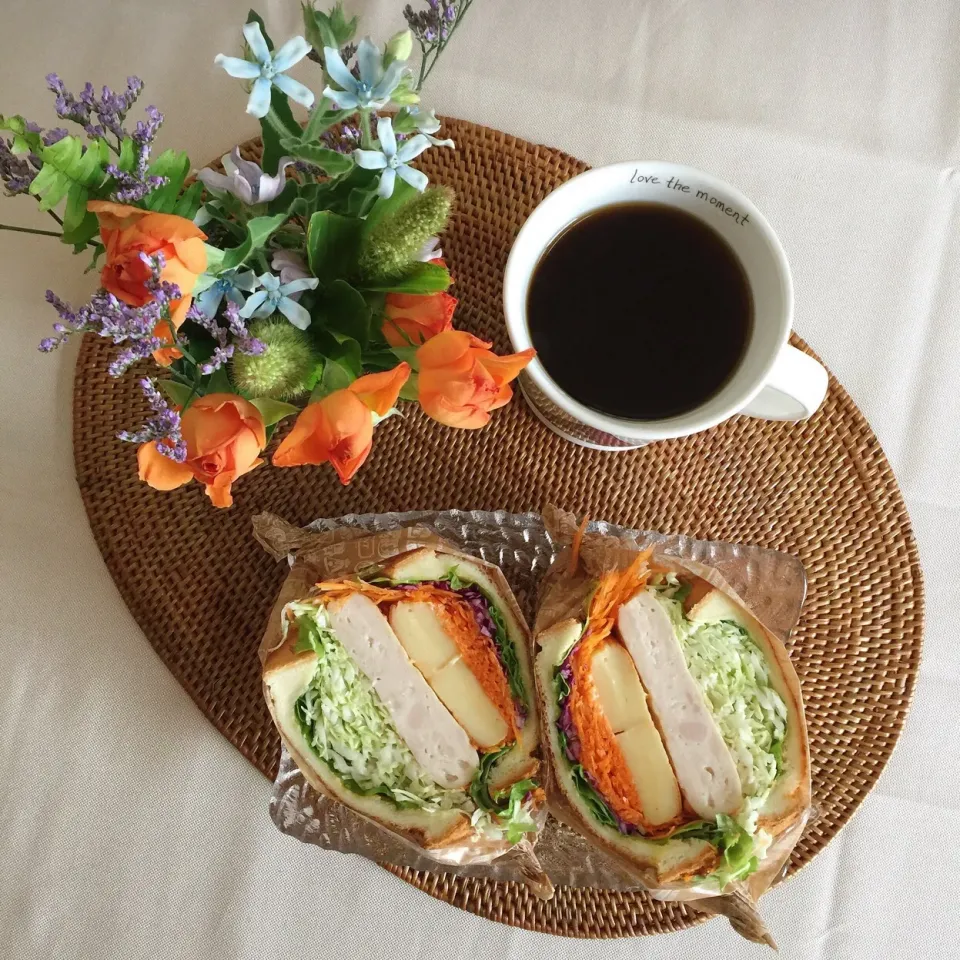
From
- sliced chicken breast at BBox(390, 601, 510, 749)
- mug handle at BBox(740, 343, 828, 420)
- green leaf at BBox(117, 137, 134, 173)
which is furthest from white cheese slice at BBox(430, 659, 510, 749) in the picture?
green leaf at BBox(117, 137, 134, 173)

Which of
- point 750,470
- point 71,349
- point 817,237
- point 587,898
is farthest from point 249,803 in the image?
point 817,237

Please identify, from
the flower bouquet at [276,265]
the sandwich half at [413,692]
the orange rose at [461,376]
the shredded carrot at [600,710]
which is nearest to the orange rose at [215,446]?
the flower bouquet at [276,265]

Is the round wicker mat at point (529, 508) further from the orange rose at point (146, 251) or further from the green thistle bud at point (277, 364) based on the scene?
the orange rose at point (146, 251)

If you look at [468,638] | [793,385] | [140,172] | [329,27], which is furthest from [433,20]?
[468,638]

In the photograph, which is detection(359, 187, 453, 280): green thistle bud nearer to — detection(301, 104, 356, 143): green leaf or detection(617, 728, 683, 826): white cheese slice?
detection(301, 104, 356, 143): green leaf

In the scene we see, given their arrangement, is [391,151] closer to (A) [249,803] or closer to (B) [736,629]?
(B) [736,629]
